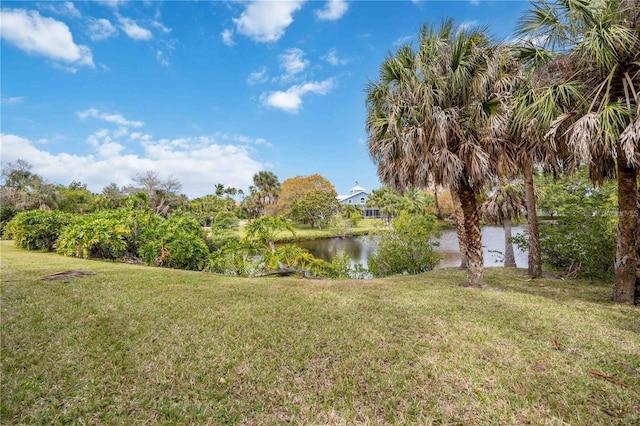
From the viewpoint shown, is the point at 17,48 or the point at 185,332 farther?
the point at 17,48

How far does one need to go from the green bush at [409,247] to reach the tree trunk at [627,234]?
6674 millimetres

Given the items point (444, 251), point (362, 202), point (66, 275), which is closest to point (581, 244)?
point (444, 251)

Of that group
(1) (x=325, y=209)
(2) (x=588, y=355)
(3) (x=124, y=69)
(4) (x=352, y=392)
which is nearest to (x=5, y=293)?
(4) (x=352, y=392)

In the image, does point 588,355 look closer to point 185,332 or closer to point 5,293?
point 185,332

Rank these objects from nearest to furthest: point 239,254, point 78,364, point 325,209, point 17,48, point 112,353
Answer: point 78,364 → point 112,353 → point 17,48 → point 239,254 → point 325,209

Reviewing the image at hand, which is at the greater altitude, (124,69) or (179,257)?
(124,69)

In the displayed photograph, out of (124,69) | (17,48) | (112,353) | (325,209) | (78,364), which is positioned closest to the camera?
(78,364)

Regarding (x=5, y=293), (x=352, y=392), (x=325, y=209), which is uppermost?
(x=325, y=209)

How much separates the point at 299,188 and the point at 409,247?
1330 inches

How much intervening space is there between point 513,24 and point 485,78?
1.20 metres

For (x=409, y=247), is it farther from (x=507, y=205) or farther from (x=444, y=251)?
(x=444, y=251)

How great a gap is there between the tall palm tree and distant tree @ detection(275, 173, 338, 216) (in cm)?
3614

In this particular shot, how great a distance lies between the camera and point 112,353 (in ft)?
10.2

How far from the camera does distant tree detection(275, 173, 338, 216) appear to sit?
43.9 metres
